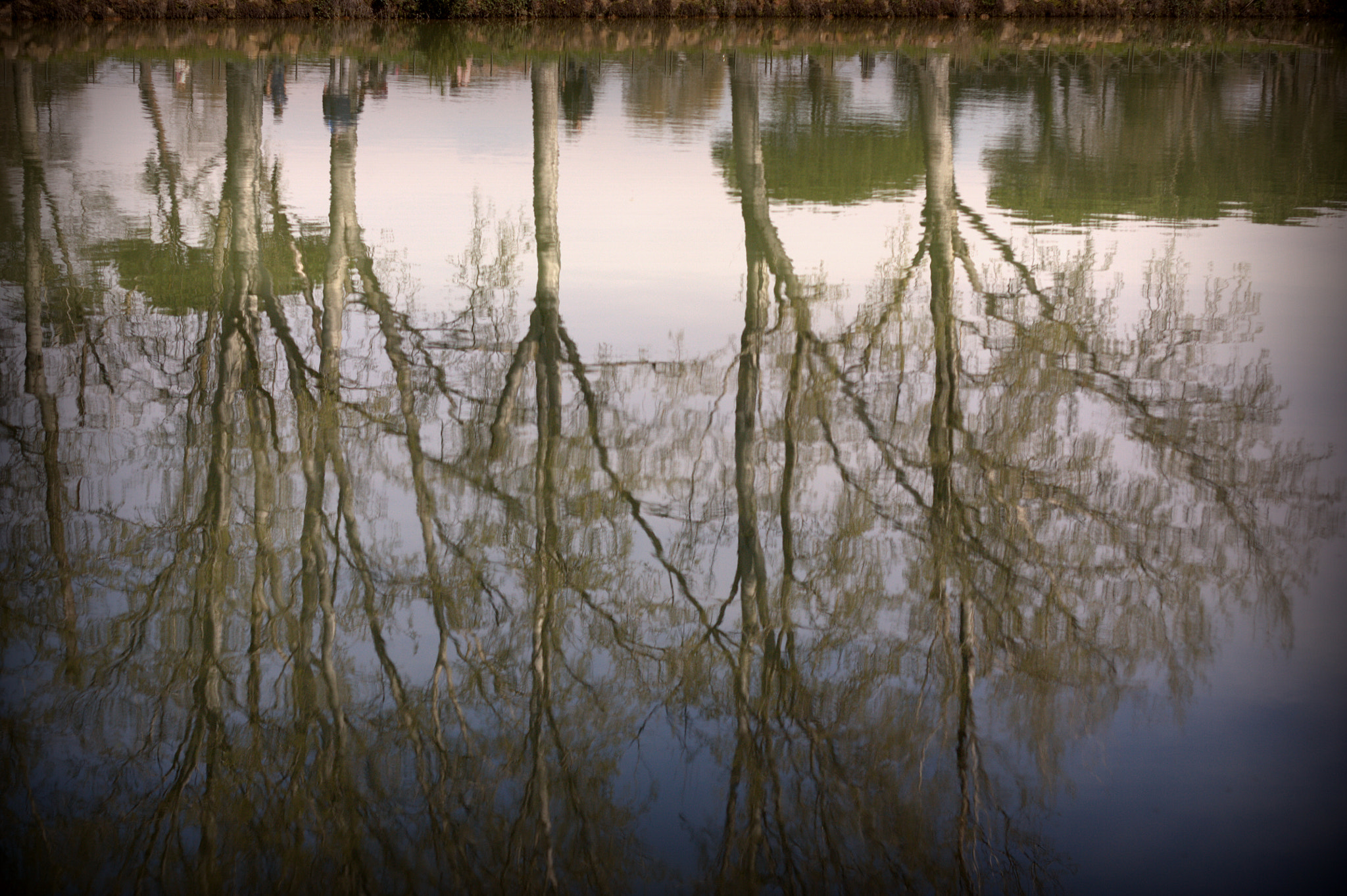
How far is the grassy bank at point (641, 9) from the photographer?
123 ft

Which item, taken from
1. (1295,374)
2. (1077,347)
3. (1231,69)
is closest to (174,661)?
(1077,347)

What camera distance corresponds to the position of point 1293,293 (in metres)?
11.2

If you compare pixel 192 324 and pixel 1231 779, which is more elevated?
pixel 192 324

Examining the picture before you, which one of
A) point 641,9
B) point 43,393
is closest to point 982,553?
point 43,393

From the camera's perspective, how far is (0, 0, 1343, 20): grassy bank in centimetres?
3753

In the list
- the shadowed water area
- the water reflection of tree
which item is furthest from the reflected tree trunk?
the water reflection of tree

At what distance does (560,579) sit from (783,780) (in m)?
1.91

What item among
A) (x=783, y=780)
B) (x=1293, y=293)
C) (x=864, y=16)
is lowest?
(x=783, y=780)

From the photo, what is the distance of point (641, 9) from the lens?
42.9 metres

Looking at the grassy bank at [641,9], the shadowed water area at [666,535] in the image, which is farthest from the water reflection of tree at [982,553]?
the grassy bank at [641,9]

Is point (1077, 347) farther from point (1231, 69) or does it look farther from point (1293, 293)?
point (1231, 69)

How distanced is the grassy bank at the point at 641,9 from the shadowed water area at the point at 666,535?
2494cm

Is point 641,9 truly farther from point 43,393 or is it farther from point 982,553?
point 982,553

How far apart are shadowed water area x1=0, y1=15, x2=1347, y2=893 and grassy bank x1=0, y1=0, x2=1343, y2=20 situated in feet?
81.8
